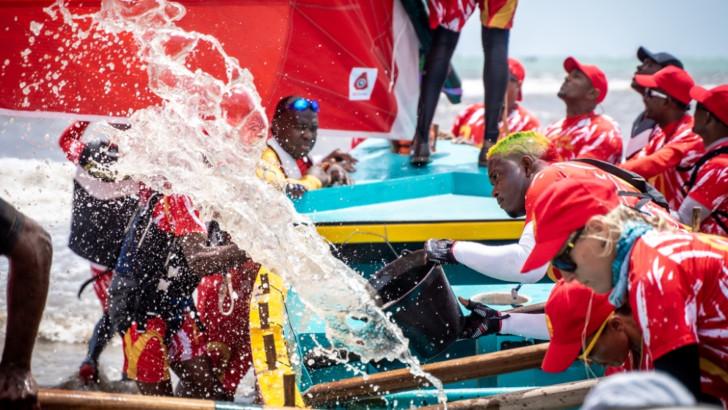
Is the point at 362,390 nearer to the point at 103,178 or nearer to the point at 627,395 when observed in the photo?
the point at 103,178

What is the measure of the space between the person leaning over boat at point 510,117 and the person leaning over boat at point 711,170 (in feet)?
8.78

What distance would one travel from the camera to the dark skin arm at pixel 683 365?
2.32m

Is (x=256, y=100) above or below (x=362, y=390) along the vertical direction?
above

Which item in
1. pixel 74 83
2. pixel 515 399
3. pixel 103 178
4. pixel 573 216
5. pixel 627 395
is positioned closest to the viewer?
pixel 627 395

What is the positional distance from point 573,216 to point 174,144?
2369 mm

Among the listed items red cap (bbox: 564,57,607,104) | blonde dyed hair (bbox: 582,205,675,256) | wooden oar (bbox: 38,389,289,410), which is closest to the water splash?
wooden oar (bbox: 38,389,289,410)

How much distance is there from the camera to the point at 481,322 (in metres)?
3.78

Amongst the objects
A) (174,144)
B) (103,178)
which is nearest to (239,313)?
(174,144)

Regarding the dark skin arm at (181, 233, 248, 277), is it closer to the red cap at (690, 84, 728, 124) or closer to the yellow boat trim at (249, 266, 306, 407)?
the yellow boat trim at (249, 266, 306, 407)

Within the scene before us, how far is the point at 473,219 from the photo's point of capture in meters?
4.99

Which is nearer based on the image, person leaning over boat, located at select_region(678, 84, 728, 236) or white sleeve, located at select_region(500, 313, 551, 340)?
white sleeve, located at select_region(500, 313, 551, 340)

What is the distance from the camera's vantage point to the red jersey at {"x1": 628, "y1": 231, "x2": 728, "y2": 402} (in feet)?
7.63

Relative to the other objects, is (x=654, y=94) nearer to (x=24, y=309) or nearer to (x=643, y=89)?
(x=643, y=89)

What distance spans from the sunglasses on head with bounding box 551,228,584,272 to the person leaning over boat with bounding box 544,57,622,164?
3682 millimetres
